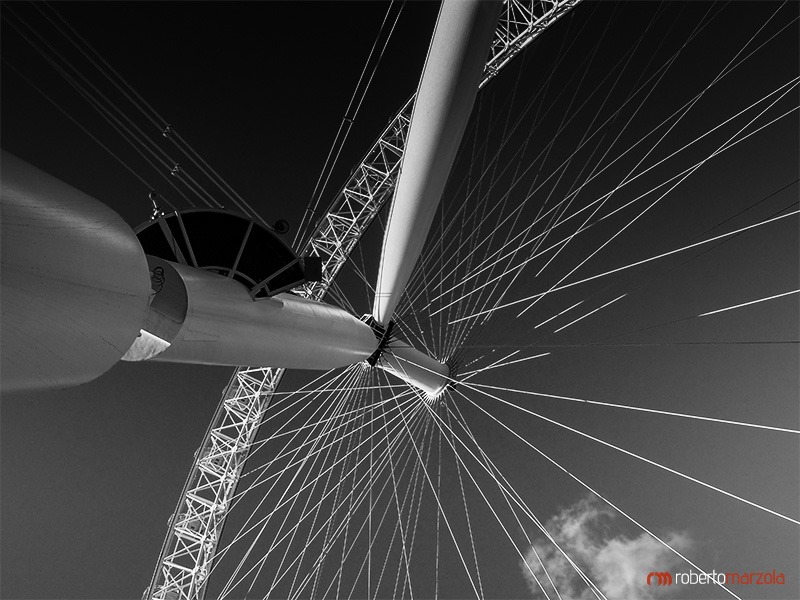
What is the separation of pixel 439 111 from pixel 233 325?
3858 mm

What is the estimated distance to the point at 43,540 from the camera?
25.6m

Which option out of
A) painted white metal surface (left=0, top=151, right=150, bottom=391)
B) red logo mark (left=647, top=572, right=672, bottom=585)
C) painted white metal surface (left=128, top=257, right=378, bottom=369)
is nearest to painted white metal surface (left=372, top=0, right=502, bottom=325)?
painted white metal surface (left=128, top=257, right=378, bottom=369)

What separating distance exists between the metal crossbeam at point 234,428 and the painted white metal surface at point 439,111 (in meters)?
10.8

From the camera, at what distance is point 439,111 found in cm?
752

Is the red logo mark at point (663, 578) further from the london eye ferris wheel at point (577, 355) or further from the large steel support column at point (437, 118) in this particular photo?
the large steel support column at point (437, 118)

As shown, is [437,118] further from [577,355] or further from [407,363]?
[577,355]

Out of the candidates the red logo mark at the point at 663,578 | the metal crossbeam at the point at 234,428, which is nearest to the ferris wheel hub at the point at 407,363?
the metal crossbeam at the point at 234,428

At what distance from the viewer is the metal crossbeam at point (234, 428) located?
20.7 meters

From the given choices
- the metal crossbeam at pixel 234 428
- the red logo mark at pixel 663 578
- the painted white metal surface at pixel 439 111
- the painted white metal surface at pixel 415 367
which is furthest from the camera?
the red logo mark at pixel 663 578

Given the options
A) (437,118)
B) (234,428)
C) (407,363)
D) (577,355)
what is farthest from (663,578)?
(437,118)

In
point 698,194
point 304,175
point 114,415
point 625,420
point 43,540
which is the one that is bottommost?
point 43,540

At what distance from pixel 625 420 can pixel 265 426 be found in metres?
15.2

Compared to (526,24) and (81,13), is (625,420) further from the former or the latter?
(81,13)

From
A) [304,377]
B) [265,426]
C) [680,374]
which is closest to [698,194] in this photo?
[680,374]
